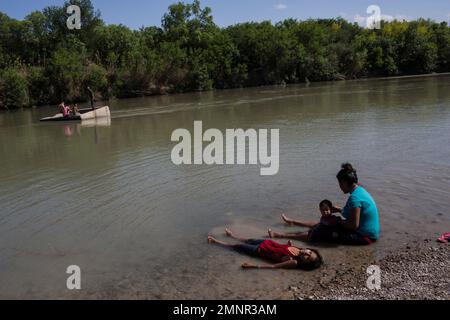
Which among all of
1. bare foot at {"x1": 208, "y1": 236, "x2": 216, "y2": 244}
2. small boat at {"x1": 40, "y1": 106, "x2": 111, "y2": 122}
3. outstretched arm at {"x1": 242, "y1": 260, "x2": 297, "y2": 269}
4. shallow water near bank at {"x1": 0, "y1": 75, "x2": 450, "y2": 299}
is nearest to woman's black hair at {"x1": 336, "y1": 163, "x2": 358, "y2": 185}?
shallow water near bank at {"x1": 0, "y1": 75, "x2": 450, "y2": 299}

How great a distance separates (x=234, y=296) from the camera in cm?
611

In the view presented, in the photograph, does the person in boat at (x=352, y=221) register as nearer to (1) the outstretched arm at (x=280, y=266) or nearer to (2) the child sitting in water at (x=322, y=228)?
(2) the child sitting in water at (x=322, y=228)

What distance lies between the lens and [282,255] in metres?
6.93

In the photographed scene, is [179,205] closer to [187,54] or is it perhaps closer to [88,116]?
[88,116]

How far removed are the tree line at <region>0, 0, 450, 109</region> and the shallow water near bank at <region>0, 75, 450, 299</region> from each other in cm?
3641

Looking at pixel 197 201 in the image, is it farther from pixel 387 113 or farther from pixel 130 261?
pixel 387 113

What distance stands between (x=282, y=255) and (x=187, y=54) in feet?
208

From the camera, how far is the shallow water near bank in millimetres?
6793

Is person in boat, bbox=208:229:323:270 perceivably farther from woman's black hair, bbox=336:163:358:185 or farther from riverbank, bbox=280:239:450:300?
woman's black hair, bbox=336:163:358:185

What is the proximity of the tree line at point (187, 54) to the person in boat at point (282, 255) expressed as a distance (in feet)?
155

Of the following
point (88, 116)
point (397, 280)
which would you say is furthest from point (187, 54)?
point (397, 280)

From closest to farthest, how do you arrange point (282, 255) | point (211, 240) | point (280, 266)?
point (280, 266)
point (282, 255)
point (211, 240)

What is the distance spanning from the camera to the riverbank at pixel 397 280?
564 centimetres

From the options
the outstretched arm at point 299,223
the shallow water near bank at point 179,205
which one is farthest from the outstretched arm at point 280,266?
the outstretched arm at point 299,223
